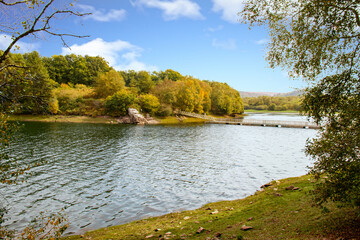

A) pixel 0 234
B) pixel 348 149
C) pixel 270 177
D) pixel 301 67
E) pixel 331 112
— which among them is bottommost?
pixel 270 177

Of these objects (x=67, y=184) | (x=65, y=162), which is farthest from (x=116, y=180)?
(x=65, y=162)

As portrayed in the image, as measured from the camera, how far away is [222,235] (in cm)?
913

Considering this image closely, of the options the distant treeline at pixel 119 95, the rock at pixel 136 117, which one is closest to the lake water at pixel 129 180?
the distant treeline at pixel 119 95

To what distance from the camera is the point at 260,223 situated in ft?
32.0

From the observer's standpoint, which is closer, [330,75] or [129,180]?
[330,75]

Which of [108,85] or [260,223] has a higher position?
[108,85]

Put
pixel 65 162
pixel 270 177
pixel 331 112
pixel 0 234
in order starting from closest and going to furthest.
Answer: pixel 0 234, pixel 331 112, pixel 270 177, pixel 65 162

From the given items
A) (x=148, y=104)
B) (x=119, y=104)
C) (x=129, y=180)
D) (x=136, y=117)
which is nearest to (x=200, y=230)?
(x=129, y=180)

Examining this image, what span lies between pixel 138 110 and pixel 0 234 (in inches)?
3493

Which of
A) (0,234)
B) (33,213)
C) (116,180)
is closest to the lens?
(0,234)

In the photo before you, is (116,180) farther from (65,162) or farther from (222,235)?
(222,235)

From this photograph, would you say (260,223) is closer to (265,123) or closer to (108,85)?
(265,123)

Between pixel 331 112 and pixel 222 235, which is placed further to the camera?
pixel 222 235

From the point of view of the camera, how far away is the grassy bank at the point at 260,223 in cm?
812
